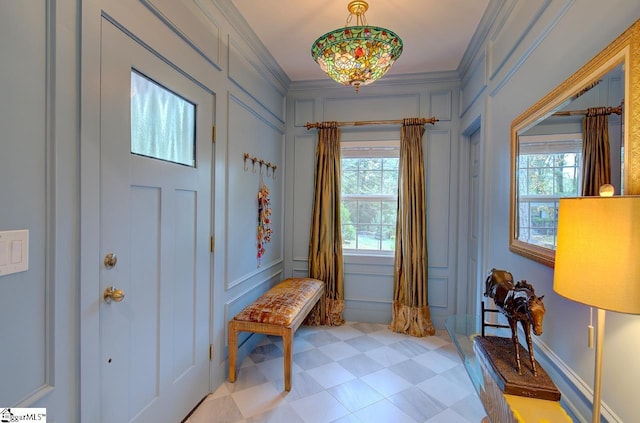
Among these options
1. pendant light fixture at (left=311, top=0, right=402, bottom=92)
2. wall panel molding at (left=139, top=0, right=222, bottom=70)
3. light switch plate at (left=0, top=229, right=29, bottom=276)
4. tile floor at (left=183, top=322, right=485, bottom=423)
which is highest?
wall panel molding at (left=139, top=0, right=222, bottom=70)

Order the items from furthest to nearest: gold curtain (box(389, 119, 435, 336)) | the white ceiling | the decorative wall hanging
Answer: gold curtain (box(389, 119, 435, 336))
the decorative wall hanging
the white ceiling

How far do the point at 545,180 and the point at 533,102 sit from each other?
482 mm

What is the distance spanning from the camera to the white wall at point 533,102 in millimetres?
955

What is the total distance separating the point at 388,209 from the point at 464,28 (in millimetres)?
1848

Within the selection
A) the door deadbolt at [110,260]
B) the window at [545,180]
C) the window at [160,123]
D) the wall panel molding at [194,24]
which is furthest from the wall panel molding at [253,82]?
the window at [545,180]

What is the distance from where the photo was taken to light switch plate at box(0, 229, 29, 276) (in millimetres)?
902

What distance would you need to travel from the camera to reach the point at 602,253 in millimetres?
735

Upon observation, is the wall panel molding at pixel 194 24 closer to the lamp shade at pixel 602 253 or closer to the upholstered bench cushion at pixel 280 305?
the upholstered bench cushion at pixel 280 305

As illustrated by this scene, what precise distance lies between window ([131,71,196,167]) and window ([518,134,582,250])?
1910 mm

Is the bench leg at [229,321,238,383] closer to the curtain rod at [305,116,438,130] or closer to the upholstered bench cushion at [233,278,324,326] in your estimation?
the upholstered bench cushion at [233,278,324,326]

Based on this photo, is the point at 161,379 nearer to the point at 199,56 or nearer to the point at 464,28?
the point at 199,56

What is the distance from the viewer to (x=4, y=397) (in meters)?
0.92

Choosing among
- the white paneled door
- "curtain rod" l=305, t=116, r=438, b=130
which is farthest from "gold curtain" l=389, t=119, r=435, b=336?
the white paneled door

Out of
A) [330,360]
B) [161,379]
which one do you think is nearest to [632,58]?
A: [161,379]
